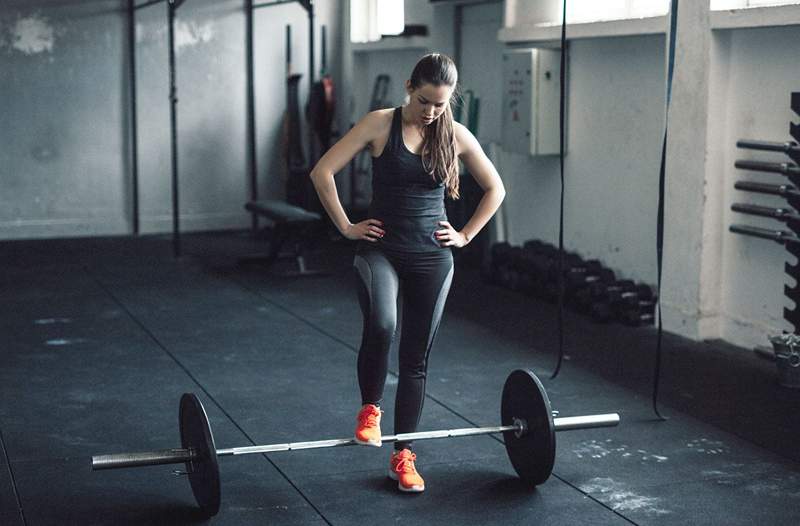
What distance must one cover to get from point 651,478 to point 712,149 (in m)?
2.21

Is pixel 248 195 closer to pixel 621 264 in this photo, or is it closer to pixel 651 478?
pixel 621 264

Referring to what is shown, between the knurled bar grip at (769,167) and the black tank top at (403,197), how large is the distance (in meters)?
2.18

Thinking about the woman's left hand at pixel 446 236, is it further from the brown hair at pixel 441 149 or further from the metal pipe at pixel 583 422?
the metal pipe at pixel 583 422

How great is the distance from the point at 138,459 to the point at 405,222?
0.97m

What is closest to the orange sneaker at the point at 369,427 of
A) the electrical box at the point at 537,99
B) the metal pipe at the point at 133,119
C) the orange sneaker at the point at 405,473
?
the orange sneaker at the point at 405,473

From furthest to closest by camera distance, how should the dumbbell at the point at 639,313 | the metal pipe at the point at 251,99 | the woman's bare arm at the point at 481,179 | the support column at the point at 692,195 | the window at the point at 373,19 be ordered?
the window at the point at 373,19
the metal pipe at the point at 251,99
the dumbbell at the point at 639,313
the support column at the point at 692,195
the woman's bare arm at the point at 481,179

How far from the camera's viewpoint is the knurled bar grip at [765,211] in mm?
4781

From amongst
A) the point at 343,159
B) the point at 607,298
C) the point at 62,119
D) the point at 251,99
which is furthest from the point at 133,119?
the point at 343,159

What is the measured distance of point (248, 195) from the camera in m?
9.56

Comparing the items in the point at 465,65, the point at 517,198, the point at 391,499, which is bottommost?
the point at 391,499

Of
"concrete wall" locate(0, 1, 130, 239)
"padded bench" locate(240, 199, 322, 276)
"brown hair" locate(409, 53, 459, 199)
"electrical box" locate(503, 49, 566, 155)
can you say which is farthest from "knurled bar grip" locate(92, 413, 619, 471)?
"concrete wall" locate(0, 1, 130, 239)

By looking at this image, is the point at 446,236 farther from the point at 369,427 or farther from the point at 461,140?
the point at 369,427

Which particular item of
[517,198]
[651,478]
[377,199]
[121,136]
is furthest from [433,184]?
[121,136]

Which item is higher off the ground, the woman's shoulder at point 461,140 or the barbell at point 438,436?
the woman's shoulder at point 461,140
